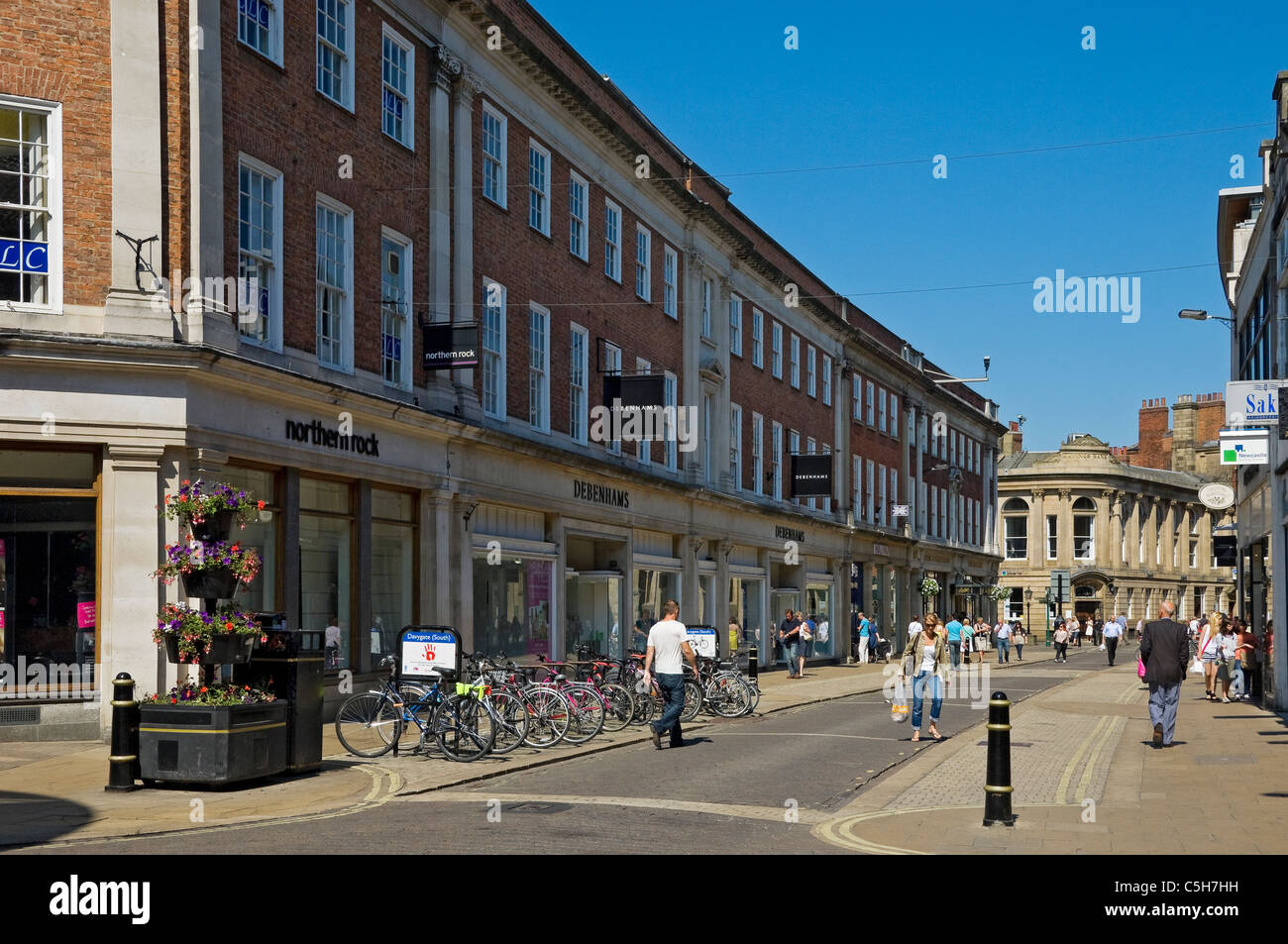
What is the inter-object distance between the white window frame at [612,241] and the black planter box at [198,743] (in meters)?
20.6

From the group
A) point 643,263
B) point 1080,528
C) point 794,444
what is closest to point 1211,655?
point 643,263

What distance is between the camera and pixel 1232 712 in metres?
25.3

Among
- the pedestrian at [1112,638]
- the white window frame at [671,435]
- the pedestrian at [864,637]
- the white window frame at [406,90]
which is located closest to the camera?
the white window frame at [406,90]

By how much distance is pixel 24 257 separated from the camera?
57.3ft

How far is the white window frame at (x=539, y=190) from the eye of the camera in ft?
94.1

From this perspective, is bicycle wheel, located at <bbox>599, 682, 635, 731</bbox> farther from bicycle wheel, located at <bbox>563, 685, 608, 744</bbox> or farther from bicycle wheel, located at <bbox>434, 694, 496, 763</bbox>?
bicycle wheel, located at <bbox>434, 694, 496, 763</bbox>

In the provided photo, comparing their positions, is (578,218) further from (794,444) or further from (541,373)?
(794,444)

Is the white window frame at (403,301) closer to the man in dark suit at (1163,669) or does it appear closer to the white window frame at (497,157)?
the white window frame at (497,157)

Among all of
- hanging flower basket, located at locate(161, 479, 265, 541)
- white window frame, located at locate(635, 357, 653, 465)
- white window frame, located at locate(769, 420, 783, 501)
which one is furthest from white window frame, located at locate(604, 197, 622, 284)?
hanging flower basket, located at locate(161, 479, 265, 541)

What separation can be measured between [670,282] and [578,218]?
6694 mm

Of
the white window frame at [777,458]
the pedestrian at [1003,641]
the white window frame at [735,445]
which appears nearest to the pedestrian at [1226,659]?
the white window frame at [735,445]

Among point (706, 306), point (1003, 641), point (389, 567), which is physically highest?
point (706, 306)

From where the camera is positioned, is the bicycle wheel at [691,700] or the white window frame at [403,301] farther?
the white window frame at [403,301]
